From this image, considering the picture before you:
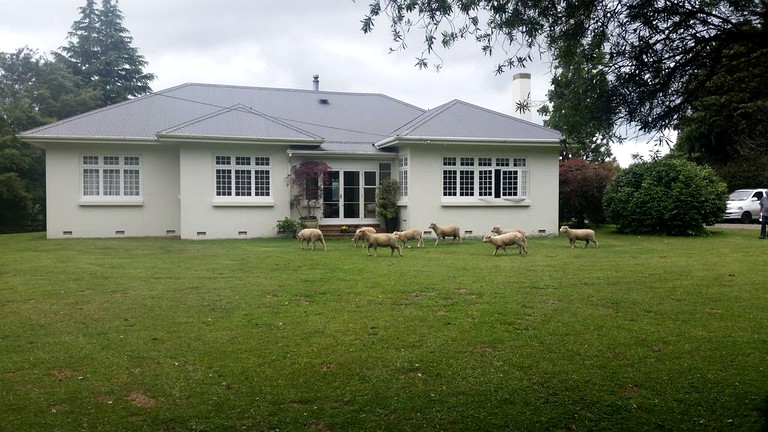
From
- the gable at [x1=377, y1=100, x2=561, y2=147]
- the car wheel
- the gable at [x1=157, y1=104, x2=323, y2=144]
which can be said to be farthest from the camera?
the car wheel

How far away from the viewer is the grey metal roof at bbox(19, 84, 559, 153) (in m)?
21.3

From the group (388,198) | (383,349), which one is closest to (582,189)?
(388,198)

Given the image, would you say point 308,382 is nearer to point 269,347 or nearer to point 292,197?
point 269,347

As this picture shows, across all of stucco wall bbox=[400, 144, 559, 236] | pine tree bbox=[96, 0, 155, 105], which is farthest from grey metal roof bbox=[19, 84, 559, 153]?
pine tree bbox=[96, 0, 155, 105]

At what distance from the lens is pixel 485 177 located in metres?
22.6

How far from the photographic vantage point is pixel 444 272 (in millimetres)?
12164

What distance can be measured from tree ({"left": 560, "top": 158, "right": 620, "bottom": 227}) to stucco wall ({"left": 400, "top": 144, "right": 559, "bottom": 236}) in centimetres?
247

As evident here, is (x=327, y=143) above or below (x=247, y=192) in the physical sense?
above

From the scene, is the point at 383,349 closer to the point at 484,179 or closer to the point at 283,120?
the point at 484,179

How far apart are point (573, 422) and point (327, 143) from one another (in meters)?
19.3

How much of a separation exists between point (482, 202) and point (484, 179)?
911 millimetres

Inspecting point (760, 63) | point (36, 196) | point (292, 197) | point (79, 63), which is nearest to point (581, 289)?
point (760, 63)

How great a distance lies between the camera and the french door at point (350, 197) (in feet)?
75.9

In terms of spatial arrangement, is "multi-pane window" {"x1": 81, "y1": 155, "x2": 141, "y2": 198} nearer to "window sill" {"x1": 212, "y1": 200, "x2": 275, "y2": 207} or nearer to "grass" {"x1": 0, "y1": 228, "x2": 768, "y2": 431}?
"window sill" {"x1": 212, "y1": 200, "x2": 275, "y2": 207}
